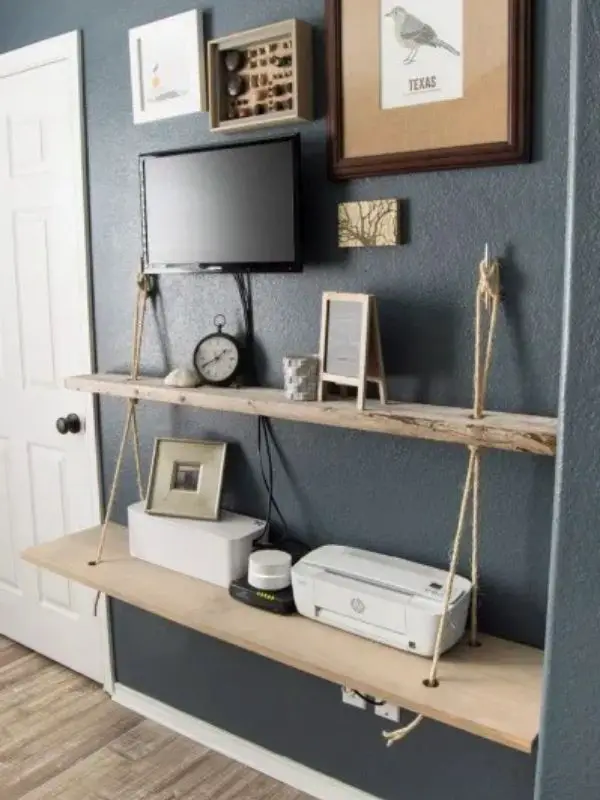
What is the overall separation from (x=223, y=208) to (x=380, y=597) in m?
1.02

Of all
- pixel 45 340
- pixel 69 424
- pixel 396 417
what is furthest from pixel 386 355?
pixel 45 340

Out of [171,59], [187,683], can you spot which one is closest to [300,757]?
[187,683]

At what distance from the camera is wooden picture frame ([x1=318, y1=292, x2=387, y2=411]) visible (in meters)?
1.74

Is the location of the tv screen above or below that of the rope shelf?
above

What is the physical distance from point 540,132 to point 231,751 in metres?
1.92

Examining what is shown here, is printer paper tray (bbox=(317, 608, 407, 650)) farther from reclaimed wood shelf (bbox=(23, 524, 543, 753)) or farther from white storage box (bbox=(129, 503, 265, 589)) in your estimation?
white storage box (bbox=(129, 503, 265, 589))

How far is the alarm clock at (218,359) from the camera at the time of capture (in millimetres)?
2072

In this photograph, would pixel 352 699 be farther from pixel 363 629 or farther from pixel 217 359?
pixel 217 359

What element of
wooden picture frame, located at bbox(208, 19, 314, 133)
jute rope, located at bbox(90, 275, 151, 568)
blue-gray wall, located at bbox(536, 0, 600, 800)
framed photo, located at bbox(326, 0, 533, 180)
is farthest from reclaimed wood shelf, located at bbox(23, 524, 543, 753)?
wooden picture frame, located at bbox(208, 19, 314, 133)

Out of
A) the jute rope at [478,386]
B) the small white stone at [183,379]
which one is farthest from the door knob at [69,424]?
the jute rope at [478,386]

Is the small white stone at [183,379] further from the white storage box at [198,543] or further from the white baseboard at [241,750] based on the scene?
the white baseboard at [241,750]

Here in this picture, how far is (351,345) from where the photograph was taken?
1780 mm

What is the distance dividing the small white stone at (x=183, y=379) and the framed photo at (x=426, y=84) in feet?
2.11

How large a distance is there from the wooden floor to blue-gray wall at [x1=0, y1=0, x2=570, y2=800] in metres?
0.13
